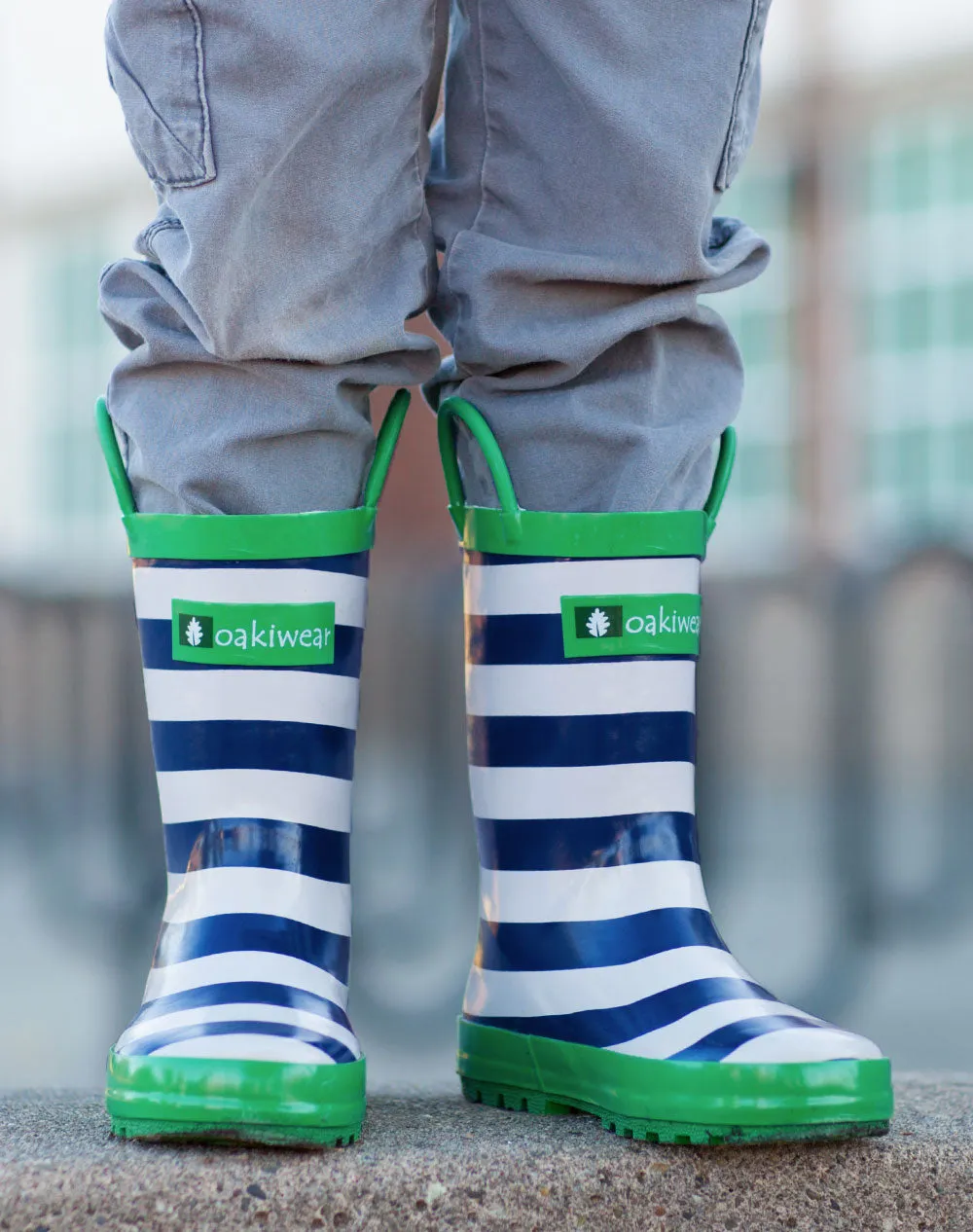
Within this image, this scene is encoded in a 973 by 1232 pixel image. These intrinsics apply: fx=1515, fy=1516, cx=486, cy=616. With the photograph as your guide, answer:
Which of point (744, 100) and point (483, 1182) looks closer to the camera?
point (483, 1182)

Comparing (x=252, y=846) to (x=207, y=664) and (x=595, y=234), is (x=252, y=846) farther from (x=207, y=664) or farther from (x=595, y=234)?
(x=595, y=234)

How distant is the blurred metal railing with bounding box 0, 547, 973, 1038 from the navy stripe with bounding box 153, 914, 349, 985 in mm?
1199

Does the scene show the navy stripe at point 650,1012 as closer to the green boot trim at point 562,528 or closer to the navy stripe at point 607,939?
the navy stripe at point 607,939

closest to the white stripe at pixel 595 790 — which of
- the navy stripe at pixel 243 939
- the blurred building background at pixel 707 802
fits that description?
the navy stripe at pixel 243 939

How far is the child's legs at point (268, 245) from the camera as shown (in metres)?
0.58

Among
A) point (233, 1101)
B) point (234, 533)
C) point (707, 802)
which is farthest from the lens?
point (707, 802)

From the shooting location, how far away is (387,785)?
1868mm

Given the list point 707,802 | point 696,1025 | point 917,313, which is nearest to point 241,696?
point 696,1025

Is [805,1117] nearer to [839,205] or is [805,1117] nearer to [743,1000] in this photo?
[743,1000]

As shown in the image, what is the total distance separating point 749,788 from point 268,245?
4.56 ft

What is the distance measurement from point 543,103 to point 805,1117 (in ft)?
1.38

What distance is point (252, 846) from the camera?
2.02 feet

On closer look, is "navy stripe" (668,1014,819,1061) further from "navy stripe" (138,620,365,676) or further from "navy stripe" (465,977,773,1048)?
"navy stripe" (138,620,365,676)

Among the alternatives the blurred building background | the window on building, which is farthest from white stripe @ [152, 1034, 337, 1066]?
the window on building
